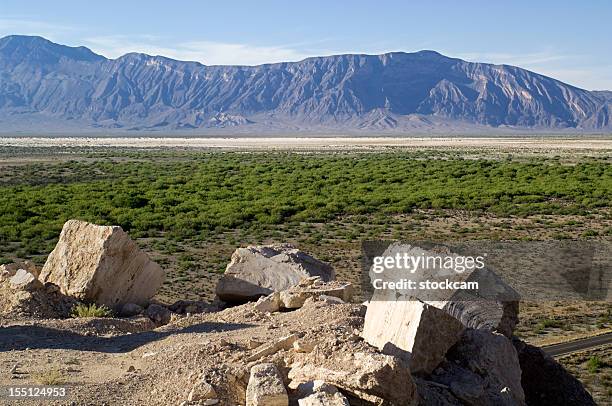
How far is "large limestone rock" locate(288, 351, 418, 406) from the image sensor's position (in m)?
7.29

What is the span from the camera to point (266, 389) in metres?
7.22

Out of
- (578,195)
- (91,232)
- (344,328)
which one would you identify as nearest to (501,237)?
(578,195)

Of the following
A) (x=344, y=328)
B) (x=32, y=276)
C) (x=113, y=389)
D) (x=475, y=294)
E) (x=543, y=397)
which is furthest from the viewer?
(x=32, y=276)

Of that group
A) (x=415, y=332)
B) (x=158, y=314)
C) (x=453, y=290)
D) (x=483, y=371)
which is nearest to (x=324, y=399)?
(x=415, y=332)

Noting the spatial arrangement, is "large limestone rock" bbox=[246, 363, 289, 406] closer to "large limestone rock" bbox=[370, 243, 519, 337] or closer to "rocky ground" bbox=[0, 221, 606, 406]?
"rocky ground" bbox=[0, 221, 606, 406]

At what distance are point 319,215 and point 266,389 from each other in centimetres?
2857

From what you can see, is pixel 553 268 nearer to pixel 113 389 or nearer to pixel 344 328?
pixel 344 328

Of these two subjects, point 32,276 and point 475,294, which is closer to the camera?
point 475,294

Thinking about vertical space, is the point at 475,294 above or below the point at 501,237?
above

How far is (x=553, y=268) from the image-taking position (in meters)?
19.6

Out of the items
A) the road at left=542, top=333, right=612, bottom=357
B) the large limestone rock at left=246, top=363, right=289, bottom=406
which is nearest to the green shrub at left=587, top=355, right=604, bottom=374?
the road at left=542, top=333, right=612, bottom=357

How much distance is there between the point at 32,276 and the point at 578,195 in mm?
35301

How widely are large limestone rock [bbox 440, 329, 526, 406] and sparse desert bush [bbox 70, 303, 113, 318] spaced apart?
658 cm

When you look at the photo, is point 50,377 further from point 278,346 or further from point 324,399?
point 324,399
